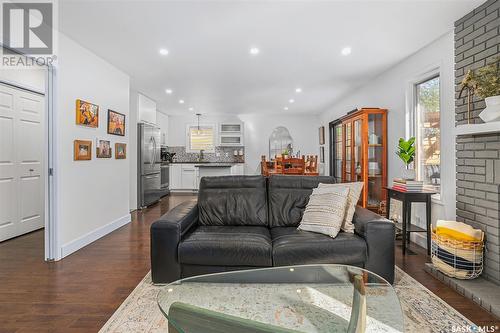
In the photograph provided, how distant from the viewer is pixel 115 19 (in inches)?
115

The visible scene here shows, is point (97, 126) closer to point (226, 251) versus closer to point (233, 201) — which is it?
point (233, 201)

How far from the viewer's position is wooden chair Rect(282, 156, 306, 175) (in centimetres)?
573

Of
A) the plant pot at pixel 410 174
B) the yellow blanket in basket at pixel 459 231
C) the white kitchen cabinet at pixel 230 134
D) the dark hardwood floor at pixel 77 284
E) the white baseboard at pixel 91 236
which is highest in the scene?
the white kitchen cabinet at pixel 230 134

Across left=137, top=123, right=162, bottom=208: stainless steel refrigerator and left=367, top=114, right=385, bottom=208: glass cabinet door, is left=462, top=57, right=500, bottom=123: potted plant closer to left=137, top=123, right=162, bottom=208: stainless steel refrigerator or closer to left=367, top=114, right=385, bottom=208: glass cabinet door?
left=367, top=114, right=385, bottom=208: glass cabinet door

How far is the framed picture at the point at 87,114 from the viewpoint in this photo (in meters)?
3.59

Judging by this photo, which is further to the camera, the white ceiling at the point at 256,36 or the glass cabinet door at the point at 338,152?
the glass cabinet door at the point at 338,152

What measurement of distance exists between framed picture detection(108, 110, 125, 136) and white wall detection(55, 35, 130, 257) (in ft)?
0.27

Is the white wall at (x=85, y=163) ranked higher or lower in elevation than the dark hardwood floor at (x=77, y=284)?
higher

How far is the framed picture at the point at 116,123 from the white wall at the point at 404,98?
4406mm

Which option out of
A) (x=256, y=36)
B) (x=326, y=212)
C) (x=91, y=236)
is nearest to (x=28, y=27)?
(x=256, y=36)

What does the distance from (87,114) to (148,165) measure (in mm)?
2667

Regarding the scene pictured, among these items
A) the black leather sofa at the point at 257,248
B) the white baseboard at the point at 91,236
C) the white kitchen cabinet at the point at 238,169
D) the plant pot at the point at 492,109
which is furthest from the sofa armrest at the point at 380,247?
the white kitchen cabinet at the point at 238,169

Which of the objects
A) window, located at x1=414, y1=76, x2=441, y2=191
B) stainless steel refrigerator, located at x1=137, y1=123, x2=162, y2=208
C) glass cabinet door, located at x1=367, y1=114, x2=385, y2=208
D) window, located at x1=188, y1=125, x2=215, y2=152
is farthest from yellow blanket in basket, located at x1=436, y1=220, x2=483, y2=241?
window, located at x1=188, y1=125, x2=215, y2=152

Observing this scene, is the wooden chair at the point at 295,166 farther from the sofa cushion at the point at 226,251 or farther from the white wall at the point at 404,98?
the sofa cushion at the point at 226,251
